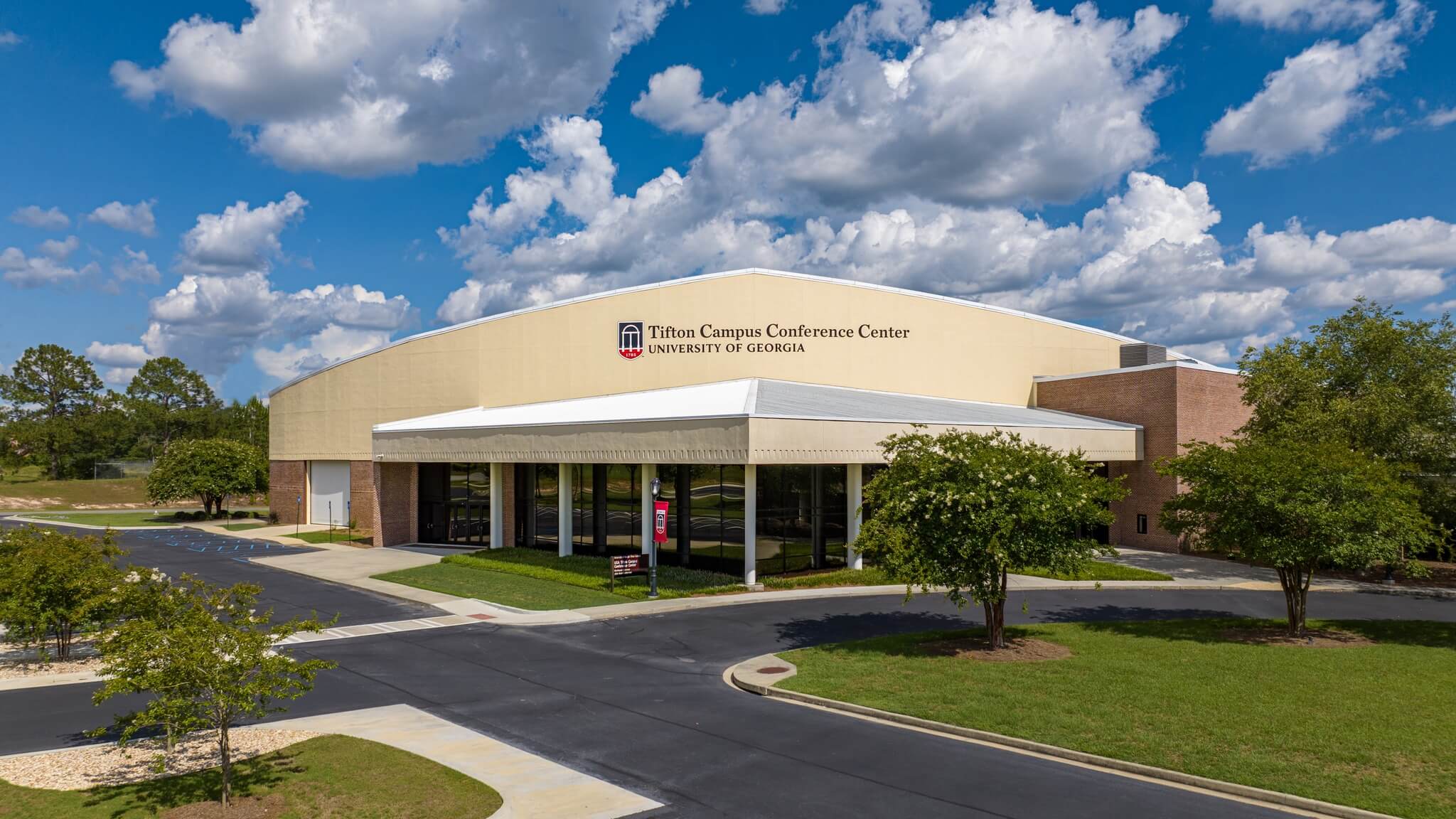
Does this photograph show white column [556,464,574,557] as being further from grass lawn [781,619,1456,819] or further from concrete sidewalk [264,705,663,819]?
concrete sidewalk [264,705,663,819]

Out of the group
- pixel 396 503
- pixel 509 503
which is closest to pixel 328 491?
pixel 396 503

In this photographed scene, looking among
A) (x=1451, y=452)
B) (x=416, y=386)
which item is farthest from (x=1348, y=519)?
(x=416, y=386)

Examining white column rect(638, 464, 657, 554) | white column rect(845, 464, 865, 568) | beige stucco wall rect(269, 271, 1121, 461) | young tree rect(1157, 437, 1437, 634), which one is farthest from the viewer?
beige stucco wall rect(269, 271, 1121, 461)

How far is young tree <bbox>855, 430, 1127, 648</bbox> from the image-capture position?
18.0m

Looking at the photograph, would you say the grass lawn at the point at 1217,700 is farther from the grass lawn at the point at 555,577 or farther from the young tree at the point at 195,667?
the grass lawn at the point at 555,577

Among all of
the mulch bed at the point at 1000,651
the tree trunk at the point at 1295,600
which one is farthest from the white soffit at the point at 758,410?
the tree trunk at the point at 1295,600

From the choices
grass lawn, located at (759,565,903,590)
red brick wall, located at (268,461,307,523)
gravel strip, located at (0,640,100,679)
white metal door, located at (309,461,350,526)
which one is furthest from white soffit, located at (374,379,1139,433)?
gravel strip, located at (0,640,100,679)

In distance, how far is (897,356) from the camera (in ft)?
132

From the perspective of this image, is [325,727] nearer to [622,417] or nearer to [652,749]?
[652,749]

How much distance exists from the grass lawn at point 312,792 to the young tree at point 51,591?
7.23 m

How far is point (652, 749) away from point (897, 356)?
29594mm

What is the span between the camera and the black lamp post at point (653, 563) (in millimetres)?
27125

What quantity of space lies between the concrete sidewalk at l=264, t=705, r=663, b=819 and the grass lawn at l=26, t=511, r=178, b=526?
5586cm

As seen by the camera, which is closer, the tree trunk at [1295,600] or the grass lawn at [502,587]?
the tree trunk at [1295,600]
